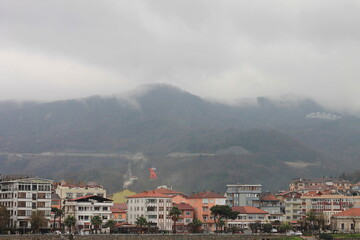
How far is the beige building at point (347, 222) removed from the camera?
158875 mm

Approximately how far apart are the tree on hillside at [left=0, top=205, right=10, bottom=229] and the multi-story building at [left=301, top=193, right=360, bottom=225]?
282 ft

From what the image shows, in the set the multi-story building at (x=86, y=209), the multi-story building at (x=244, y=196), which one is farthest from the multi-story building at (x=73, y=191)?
the multi-story building at (x=244, y=196)

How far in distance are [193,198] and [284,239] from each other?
35412 mm

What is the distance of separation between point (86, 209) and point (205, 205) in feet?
111

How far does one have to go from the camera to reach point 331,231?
160 m

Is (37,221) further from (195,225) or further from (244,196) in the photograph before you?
(244,196)

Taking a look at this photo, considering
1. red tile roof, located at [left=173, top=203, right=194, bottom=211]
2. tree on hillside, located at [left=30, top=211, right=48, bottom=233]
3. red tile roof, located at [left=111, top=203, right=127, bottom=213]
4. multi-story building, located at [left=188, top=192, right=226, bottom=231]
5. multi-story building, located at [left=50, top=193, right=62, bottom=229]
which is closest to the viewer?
tree on hillside, located at [left=30, top=211, right=48, bottom=233]

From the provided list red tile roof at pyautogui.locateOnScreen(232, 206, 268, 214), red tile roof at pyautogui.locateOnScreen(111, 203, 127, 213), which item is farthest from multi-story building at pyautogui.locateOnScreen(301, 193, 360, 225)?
red tile roof at pyautogui.locateOnScreen(111, 203, 127, 213)

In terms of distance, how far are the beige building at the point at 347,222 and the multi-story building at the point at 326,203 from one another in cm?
1768

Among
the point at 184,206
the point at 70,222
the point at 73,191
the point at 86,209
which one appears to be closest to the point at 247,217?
the point at 184,206

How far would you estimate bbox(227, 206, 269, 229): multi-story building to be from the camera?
170 m

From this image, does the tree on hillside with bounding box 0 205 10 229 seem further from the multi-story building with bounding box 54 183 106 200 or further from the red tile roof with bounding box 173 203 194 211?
the red tile roof with bounding box 173 203 194 211

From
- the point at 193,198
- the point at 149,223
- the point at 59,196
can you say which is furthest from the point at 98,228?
the point at 193,198

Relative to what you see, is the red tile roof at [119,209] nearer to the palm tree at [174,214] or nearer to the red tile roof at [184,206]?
the red tile roof at [184,206]
